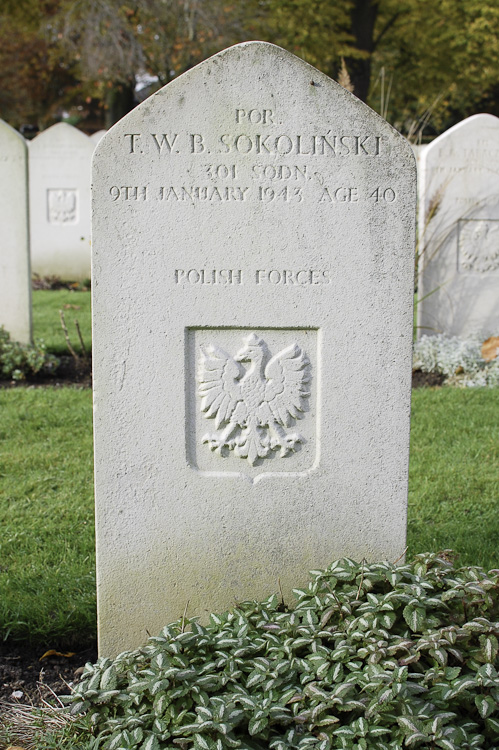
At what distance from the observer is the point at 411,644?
2.20 m

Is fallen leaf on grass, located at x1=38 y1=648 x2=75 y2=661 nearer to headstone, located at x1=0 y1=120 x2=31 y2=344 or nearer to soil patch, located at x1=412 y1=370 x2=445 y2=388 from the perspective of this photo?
soil patch, located at x1=412 y1=370 x2=445 y2=388

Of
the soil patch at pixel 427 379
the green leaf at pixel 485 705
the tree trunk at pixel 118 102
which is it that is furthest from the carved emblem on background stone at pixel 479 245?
the tree trunk at pixel 118 102

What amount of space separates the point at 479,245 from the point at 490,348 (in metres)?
0.99

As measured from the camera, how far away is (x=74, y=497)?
4.10 m

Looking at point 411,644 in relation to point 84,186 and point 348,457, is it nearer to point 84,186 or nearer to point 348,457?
point 348,457

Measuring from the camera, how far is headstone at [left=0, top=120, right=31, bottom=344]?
652cm

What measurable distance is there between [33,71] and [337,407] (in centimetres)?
2537

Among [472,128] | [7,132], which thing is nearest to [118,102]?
[7,132]

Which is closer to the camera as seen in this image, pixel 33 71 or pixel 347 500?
pixel 347 500

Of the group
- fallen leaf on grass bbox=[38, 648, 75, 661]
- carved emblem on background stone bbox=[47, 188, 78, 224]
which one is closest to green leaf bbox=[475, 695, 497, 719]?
fallen leaf on grass bbox=[38, 648, 75, 661]

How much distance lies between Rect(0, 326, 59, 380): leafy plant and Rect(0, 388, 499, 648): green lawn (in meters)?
0.64

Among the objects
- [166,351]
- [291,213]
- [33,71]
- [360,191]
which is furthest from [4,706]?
[33,71]

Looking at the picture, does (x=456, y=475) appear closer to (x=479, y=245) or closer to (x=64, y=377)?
(x=479, y=245)

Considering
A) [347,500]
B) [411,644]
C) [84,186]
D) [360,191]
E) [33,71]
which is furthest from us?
[33,71]
